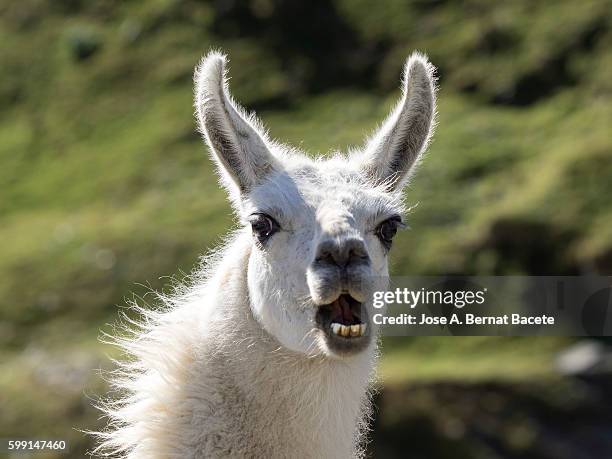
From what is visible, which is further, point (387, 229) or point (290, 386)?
point (387, 229)

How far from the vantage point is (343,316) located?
6.30 meters

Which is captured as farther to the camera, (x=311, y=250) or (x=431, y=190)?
(x=431, y=190)

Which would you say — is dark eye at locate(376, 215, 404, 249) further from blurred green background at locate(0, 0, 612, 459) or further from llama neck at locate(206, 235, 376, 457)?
blurred green background at locate(0, 0, 612, 459)

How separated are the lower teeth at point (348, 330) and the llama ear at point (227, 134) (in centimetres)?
126

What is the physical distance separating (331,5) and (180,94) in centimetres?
1044

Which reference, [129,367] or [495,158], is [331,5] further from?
[129,367]

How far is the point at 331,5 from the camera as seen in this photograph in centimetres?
5744

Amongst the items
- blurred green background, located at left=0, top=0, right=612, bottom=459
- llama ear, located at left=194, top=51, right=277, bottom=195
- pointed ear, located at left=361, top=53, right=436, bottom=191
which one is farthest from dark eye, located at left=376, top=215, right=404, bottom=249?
blurred green background, located at left=0, top=0, right=612, bottom=459

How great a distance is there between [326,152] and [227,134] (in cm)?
2951

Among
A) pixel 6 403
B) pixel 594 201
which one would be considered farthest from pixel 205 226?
pixel 594 201
